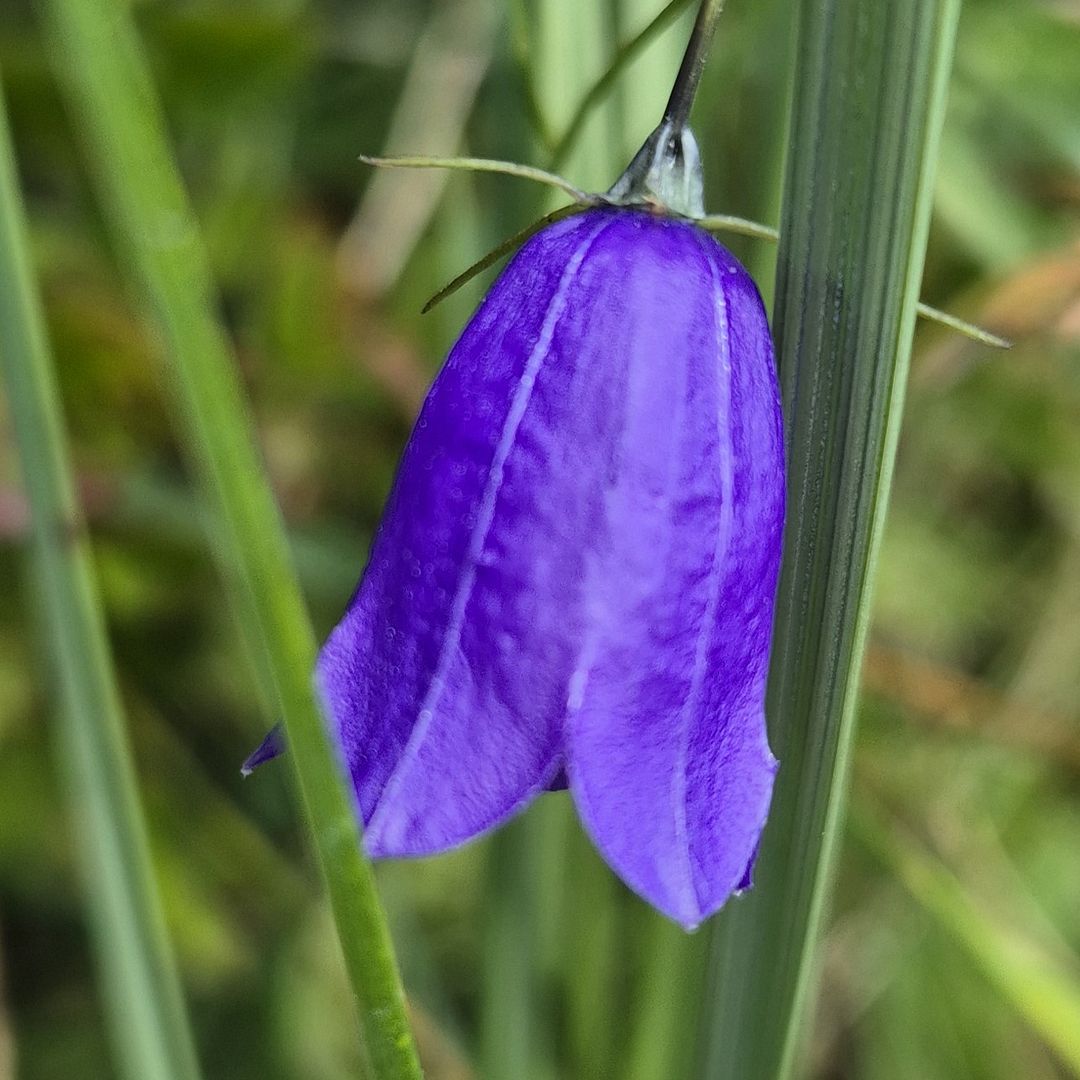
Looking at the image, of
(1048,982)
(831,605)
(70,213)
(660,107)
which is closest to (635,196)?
(831,605)

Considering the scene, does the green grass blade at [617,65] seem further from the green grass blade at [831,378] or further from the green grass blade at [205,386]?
the green grass blade at [205,386]

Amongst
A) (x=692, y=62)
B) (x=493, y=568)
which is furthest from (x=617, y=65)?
(x=493, y=568)

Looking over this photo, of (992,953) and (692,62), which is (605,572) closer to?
(692,62)

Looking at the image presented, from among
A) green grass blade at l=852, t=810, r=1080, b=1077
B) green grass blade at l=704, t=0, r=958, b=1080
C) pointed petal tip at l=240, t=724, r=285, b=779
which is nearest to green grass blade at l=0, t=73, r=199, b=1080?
pointed petal tip at l=240, t=724, r=285, b=779

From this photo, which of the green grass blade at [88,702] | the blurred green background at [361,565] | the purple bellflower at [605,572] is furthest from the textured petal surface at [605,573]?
the blurred green background at [361,565]

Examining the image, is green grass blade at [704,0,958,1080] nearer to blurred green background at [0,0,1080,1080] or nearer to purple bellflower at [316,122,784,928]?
purple bellflower at [316,122,784,928]

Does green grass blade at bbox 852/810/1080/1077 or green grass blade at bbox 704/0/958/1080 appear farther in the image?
green grass blade at bbox 852/810/1080/1077

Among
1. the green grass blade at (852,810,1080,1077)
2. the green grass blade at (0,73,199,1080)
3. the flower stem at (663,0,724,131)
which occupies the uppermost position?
the flower stem at (663,0,724,131)
